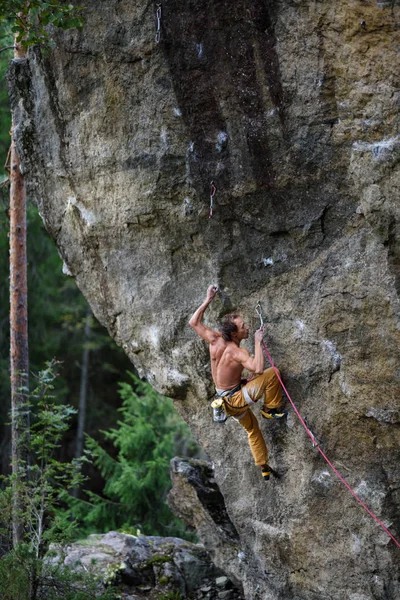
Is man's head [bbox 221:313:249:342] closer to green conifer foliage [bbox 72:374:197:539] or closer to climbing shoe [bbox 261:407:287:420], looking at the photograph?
climbing shoe [bbox 261:407:287:420]

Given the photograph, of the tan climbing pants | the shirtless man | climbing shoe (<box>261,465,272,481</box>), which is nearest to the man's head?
the shirtless man

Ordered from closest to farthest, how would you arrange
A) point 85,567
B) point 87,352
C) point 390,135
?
point 390,135 → point 85,567 → point 87,352

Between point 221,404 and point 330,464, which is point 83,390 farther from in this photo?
point 330,464

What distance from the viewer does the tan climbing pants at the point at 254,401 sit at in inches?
284

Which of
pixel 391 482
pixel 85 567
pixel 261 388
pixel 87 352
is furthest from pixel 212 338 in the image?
pixel 87 352

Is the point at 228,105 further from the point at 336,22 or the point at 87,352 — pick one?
the point at 87,352

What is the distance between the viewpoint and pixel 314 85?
654 cm

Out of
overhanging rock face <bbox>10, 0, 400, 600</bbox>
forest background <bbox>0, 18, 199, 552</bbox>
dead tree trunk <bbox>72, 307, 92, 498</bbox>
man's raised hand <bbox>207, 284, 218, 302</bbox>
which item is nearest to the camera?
overhanging rock face <bbox>10, 0, 400, 600</bbox>

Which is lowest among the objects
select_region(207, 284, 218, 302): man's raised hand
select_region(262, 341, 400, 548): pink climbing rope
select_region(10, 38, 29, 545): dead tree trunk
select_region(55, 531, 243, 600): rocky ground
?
select_region(55, 531, 243, 600): rocky ground

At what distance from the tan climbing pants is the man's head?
0.42 metres

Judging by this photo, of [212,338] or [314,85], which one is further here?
[212,338]

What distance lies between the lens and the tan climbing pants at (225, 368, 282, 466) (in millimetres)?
7207

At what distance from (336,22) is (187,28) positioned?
144 cm

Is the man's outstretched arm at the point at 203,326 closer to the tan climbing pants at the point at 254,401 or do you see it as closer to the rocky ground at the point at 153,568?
the tan climbing pants at the point at 254,401
